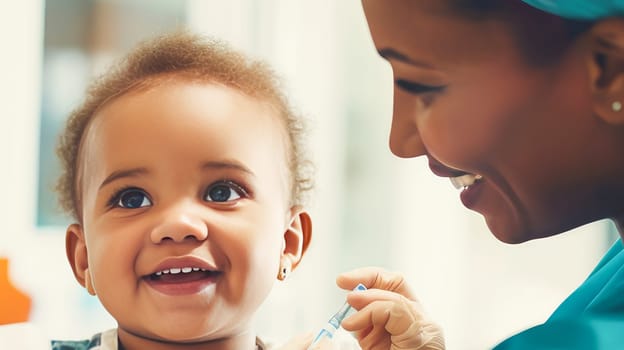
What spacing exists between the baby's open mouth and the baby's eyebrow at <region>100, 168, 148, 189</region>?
12 cm

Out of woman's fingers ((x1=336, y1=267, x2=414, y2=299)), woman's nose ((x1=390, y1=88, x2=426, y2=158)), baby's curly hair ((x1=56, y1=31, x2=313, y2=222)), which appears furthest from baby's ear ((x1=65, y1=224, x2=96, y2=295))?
woman's nose ((x1=390, y1=88, x2=426, y2=158))

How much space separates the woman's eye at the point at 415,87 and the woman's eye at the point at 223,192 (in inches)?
15.9

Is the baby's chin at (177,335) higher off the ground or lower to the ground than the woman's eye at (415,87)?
lower

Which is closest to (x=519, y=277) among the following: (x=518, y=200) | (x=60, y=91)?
(x=60, y=91)

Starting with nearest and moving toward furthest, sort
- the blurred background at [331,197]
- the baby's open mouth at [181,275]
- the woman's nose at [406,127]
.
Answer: the woman's nose at [406,127] < the baby's open mouth at [181,275] < the blurred background at [331,197]

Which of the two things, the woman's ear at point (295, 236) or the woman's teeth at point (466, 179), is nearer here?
the woman's teeth at point (466, 179)

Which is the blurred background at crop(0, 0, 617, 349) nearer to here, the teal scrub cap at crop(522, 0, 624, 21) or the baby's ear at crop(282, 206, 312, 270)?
the baby's ear at crop(282, 206, 312, 270)

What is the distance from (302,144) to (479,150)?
63 cm

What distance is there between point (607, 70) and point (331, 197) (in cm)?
204

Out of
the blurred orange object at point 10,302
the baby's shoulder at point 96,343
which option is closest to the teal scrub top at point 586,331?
the baby's shoulder at point 96,343

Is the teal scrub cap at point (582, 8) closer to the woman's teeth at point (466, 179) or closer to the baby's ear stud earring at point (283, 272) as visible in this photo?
the woman's teeth at point (466, 179)

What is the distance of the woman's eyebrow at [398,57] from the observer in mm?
606

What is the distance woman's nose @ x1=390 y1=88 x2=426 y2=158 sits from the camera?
0.63 meters

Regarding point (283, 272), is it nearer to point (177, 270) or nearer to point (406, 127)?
point (177, 270)
